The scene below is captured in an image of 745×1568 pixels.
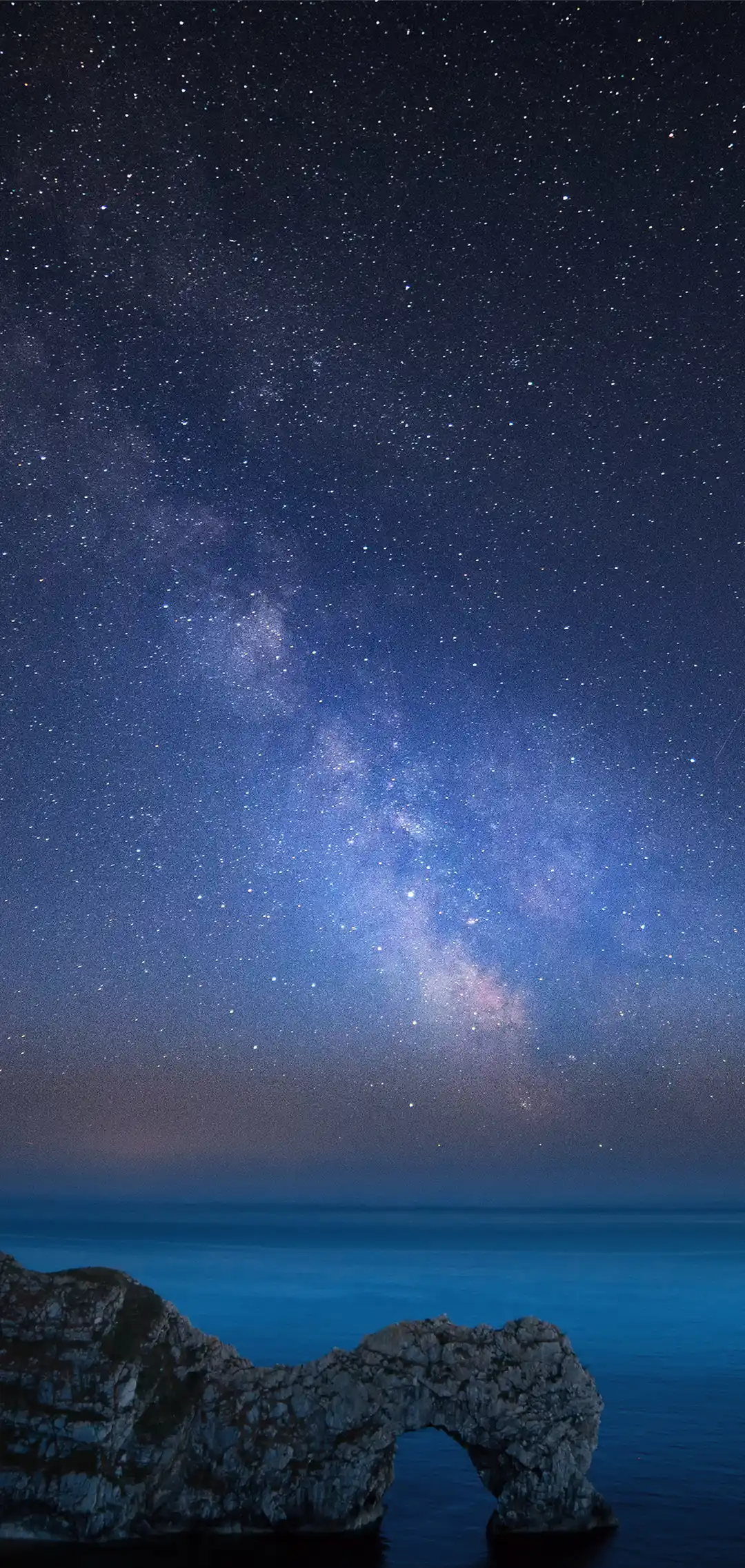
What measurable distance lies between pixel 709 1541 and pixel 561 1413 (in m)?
29.5

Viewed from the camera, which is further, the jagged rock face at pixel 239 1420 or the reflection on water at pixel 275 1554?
the jagged rock face at pixel 239 1420

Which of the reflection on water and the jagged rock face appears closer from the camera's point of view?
the reflection on water

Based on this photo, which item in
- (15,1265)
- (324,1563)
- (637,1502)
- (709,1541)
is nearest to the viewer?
(324,1563)

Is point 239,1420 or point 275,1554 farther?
point 239,1420

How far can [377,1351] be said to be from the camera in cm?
6412

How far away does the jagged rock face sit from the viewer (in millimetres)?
59812

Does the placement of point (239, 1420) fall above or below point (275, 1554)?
above

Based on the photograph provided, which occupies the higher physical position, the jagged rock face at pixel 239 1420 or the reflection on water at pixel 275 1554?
the jagged rock face at pixel 239 1420

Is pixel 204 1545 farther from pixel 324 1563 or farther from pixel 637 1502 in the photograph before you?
pixel 637 1502

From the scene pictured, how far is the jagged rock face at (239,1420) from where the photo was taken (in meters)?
59.8

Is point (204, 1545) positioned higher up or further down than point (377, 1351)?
further down

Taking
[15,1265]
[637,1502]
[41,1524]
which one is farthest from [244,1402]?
[637,1502]

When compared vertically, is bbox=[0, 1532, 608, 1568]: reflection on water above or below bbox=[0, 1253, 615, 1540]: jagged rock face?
below

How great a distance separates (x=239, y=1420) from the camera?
62000 mm
